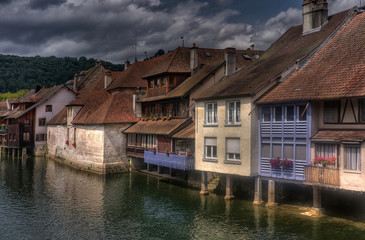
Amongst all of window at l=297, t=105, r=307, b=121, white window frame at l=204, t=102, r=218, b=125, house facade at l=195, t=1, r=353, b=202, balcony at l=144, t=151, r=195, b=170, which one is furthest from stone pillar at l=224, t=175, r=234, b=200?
window at l=297, t=105, r=307, b=121

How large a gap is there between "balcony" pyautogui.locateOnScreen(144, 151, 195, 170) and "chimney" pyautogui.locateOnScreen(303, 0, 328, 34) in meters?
15.3

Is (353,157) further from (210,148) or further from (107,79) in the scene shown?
(107,79)

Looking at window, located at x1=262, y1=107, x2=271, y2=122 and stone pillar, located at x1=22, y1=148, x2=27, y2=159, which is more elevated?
window, located at x1=262, y1=107, x2=271, y2=122

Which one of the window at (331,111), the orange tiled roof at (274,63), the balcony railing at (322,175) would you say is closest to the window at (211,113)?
the orange tiled roof at (274,63)

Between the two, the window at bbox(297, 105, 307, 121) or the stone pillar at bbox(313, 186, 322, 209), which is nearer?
the stone pillar at bbox(313, 186, 322, 209)

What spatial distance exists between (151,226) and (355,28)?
20454mm

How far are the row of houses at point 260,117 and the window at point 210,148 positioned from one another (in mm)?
83

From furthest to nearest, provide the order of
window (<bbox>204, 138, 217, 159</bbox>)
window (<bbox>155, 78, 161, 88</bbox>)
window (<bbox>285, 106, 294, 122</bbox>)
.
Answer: window (<bbox>155, 78, 161, 88</bbox>)
window (<bbox>204, 138, 217, 159</bbox>)
window (<bbox>285, 106, 294, 122</bbox>)

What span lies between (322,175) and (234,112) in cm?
824

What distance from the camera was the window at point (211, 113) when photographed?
100 ft

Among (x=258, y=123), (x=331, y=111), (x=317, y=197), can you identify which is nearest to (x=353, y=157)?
(x=331, y=111)

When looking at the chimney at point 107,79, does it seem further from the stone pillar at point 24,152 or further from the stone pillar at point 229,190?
the stone pillar at point 229,190

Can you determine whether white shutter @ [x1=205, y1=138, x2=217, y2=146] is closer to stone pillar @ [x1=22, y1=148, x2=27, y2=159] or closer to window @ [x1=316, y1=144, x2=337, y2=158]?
window @ [x1=316, y1=144, x2=337, y2=158]

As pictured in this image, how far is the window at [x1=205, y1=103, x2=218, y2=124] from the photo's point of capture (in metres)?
30.5
